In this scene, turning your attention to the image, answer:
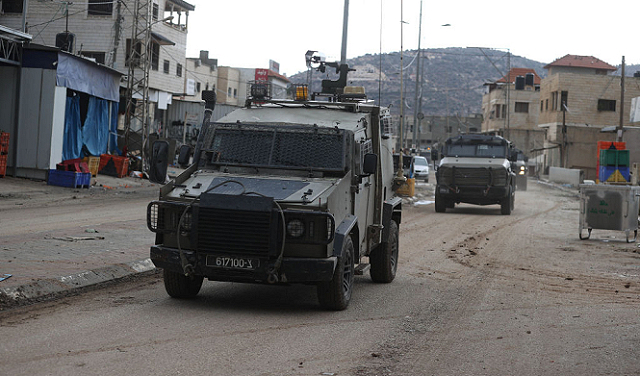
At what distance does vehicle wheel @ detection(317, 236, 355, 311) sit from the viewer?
8.12 m

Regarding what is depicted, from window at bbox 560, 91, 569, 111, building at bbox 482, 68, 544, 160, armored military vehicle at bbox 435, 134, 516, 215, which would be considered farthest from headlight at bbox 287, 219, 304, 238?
building at bbox 482, 68, 544, 160

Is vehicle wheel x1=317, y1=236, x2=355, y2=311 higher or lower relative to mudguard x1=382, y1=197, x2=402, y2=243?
lower

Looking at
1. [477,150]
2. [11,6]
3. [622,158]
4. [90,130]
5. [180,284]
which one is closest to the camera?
[180,284]

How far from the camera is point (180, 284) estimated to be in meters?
8.54

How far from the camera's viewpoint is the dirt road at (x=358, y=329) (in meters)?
6.01

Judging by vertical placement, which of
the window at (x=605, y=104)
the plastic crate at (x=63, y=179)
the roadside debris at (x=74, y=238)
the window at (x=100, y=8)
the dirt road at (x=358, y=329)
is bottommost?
the dirt road at (x=358, y=329)

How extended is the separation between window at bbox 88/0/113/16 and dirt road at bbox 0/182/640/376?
117 ft

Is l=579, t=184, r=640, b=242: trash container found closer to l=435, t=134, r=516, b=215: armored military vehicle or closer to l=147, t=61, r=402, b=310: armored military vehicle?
l=435, t=134, r=516, b=215: armored military vehicle

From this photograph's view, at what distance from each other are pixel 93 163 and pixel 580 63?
240ft

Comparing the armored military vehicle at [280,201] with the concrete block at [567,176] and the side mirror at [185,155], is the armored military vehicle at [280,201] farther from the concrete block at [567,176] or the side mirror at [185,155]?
the concrete block at [567,176]

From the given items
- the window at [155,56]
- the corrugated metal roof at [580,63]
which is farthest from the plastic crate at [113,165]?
the corrugated metal roof at [580,63]

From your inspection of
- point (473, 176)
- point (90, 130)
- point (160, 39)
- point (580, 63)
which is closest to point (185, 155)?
point (473, 176)

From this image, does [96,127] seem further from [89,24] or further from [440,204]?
[89,24]

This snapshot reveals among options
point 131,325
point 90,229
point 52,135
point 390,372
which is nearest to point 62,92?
point 52,135
